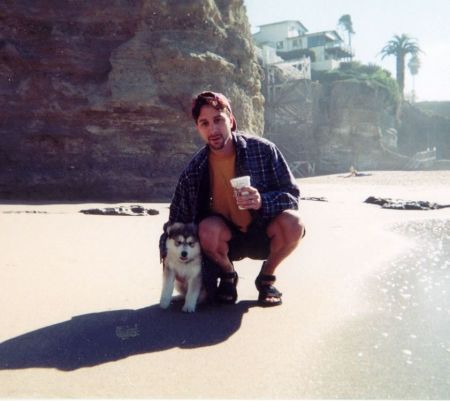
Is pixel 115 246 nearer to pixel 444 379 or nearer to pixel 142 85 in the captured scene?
pixel 444 379

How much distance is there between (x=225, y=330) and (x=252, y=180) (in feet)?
3.74

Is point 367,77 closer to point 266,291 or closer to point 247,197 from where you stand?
point 266,291

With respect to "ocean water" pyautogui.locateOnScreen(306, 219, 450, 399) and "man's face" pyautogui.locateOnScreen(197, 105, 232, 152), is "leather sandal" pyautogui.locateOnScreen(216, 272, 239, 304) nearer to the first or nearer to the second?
"ocean water" pyautogui.locateOnScreen(306, 219, 450, 399)

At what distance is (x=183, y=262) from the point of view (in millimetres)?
3754

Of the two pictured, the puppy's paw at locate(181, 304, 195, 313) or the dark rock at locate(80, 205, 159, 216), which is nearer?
the puppy's paw at locate(181, 304, 195, 313)

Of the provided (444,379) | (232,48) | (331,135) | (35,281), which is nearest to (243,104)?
(232,48)

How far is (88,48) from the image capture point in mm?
13359

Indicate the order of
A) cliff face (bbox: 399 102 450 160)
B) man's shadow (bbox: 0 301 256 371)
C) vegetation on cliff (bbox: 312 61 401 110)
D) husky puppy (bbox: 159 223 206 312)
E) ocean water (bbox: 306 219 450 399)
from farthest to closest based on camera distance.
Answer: cliff face (bbox: 399 102 450 160) < vegetation on cliff (bbox: 312 61 401 110) < husky puppy (bbox: 159 223 206 312) < man's shadow (bbox: 0 301 256 371) < ocean water (bbox: 306 219 450 399)

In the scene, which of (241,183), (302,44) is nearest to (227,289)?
(241,183)

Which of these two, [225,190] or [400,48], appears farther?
[400,48]

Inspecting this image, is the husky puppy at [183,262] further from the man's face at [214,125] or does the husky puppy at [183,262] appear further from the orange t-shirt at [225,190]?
the man's face at [214,125]

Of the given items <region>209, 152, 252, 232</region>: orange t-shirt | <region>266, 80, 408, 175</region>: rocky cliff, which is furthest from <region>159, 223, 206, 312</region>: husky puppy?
<region>266, 80, 408, 175</region>: rocky cliff

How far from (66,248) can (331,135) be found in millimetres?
37114

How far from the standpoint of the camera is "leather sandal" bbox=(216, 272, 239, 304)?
3.83m
